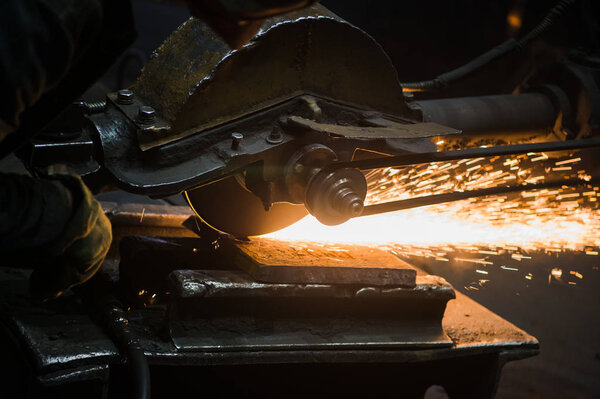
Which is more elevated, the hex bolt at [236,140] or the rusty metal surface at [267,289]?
the hex bolt at [236,140]

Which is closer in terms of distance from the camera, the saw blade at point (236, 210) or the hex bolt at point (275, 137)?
the hex bolt at point (275, 137)

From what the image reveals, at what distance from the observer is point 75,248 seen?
4.87ft

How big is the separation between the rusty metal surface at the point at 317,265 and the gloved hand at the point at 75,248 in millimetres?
488

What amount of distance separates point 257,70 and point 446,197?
2.84ft

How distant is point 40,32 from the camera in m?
1.11

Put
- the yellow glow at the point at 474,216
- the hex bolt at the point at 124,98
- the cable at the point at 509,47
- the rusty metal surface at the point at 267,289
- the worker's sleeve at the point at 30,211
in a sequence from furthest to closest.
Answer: the cable at the point at 509,47
the yellow glow at the point at 474,216
the hex bolt at the point at 124,98
the rusty metal surface at the point at 267,289
the worker's sleeve at the point at 30,211

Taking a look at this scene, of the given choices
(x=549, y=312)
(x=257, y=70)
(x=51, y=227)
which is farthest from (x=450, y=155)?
(x=549, y=312)

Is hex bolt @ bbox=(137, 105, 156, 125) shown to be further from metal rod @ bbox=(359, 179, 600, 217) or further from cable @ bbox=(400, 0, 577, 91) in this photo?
cable @ bbox=(400, 0, 577, 91)

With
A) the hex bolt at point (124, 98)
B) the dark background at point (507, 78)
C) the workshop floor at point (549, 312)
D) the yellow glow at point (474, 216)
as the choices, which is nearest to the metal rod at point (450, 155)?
the yellow glow at point (474, 216)

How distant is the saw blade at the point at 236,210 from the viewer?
1.97 metres

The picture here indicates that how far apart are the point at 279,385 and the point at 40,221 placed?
1099 mm

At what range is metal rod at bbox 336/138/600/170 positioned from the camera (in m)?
1.91

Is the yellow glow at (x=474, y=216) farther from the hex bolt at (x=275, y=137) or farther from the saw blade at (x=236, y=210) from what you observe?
the hex bolt at (x=275, y=137)

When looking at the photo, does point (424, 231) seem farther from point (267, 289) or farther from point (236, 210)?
point (267, 289)
